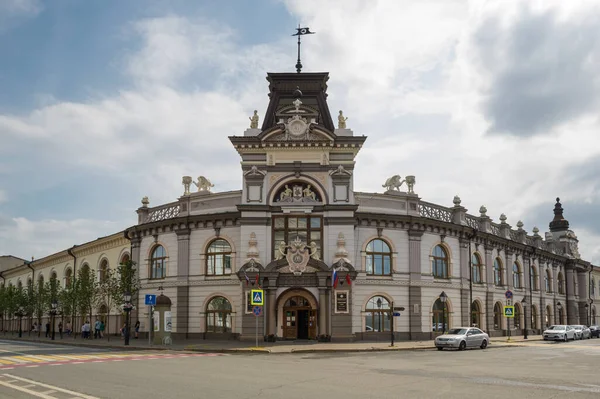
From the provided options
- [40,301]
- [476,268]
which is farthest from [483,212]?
[40,301]

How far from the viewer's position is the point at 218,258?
139 ft

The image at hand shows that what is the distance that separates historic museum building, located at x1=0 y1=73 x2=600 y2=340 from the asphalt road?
13969mm

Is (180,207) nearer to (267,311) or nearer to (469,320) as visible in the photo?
(267,311)

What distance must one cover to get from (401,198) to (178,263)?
16.1 meters

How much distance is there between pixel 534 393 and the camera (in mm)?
15211

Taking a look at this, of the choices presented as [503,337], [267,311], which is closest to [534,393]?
[267,311]

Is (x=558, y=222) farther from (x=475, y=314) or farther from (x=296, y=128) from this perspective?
(x=296, y=128)

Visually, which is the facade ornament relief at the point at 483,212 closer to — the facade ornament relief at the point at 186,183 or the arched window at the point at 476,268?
the arched window at the point at 476,268

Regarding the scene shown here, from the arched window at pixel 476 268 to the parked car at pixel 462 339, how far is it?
11758mm

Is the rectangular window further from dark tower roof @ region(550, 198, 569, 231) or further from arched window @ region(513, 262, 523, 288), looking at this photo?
dark tower roof @ region(550, 198, 569, 231)

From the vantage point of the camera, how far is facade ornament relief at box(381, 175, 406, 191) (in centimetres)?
4400

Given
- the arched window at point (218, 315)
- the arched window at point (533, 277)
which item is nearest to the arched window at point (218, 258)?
the arched window at point (218, 315)

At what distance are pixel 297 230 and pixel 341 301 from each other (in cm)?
536

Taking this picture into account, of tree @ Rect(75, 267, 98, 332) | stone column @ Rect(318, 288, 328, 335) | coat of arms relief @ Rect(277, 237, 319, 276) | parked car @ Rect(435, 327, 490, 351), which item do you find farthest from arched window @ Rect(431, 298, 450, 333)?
tree @ Rect(75, 267, 98, 332)
